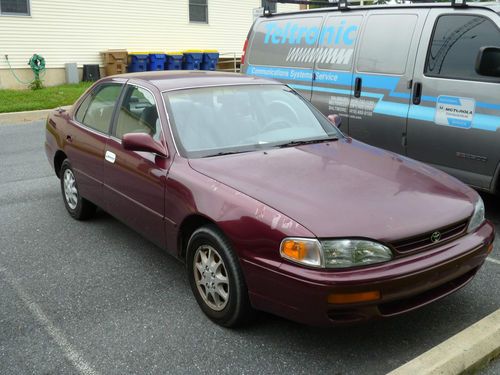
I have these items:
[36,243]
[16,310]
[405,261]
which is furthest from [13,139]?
[405,261]

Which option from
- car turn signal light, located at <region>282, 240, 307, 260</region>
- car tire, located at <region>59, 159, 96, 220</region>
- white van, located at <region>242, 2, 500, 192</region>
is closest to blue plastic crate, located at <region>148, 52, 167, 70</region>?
white van, located at <region>242, 2, 500, 192</region>

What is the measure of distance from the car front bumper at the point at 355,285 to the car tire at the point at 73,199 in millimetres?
2722

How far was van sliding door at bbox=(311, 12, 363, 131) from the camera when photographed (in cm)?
609

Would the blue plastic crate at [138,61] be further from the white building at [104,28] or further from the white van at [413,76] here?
the white van at [413,76]

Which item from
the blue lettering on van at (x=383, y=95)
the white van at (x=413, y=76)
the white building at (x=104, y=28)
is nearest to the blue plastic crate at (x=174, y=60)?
the white building at (x=104, y=28)

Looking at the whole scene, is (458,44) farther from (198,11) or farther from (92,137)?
(198,11)

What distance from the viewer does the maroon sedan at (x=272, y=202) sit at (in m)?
2.78

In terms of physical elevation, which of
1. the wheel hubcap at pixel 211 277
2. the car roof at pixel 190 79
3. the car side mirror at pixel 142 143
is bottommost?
the wheel hubcap at pixel 211 277

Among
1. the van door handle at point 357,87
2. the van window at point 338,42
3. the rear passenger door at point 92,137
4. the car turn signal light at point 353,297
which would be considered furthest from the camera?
the van window at point 338,42

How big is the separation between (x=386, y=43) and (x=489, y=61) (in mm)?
1229

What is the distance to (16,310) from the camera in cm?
358

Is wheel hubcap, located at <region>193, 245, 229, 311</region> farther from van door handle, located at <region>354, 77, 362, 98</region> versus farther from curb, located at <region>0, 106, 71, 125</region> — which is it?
curb, located at <region>0, 106, 71, 125</region>

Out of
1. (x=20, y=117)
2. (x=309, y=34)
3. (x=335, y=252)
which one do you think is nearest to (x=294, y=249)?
(x=335, y=252)

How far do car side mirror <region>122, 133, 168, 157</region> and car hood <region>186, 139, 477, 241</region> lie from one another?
12.0 inches
